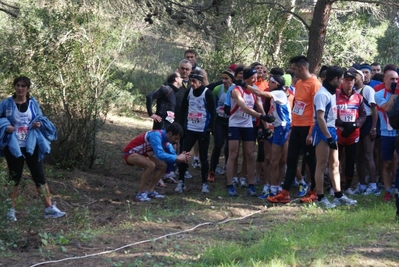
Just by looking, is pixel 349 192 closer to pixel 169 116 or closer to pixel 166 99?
pixel 169 116

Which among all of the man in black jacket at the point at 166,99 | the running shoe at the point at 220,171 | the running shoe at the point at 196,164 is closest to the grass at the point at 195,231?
the man in black jacket at the point at 166,99

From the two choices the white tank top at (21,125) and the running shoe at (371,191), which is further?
the running shoe at (371,191)

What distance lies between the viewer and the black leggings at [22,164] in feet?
28.9

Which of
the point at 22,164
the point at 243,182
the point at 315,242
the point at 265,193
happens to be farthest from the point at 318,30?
the point at 315,242

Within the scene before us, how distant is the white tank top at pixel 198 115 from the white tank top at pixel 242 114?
0.60 metres

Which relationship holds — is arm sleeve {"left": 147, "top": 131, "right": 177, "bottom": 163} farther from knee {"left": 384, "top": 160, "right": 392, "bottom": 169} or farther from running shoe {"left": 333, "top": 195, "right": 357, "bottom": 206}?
knee {"left": 384, "top": 160, "right": 392, "bottom": 169}

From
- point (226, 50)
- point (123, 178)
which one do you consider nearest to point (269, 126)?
point (123, 178)

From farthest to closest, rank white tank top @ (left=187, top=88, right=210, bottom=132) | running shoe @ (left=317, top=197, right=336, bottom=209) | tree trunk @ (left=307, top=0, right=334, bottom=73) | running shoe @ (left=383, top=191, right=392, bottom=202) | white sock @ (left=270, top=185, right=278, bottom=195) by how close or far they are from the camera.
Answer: tree trunk @ (left=307, top=0, right=334, bottom=73) < white tank top @ (left=187, top=88, right=210, bottom=132) < white sock @ (left=270, top=185, right=278, bottom=195) < running shoe @ (left=383, top=191, right=392, bottom=202) < running shoe @ (left=317, top=197, right=336, bottom=209)

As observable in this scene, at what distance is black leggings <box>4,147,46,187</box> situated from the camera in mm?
8812

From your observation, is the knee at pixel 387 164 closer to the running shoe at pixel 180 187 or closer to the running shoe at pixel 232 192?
the running shoe at pixel 232 192

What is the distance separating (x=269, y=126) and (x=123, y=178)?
3.23 m

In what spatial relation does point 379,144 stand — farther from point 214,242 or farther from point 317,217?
point 214,242

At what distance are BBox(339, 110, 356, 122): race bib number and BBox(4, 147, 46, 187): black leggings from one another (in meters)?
4.56

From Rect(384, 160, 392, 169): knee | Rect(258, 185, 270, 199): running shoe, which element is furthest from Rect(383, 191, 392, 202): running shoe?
Rect(258, 185, 270, 199): running shoe
